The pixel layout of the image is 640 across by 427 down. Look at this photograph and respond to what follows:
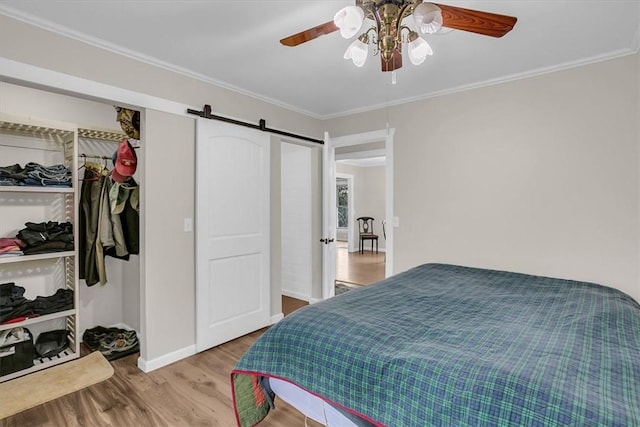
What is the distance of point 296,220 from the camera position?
14.2 ft

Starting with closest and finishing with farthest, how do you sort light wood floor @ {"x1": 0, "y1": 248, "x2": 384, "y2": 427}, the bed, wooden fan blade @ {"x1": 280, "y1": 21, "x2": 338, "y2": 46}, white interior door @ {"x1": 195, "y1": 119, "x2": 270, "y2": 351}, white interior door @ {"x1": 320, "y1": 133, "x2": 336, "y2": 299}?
the bed < wooden fan blade @ {"x1": 280, "y1": 21, "x2": 338, "y2": 46} < light wood floor @ {"x1": 0, "y1": 248, "x2": 384, "y2": 427} < white interior door @ {"x1": 195, "y1": 119, "x2": 270, "y2": 351} < white interior door @ {"x1": 320, "y1": 133, "x2": 336, "y2": 299}

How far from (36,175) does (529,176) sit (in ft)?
12.9

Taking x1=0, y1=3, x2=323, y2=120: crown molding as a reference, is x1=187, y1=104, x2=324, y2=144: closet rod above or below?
below

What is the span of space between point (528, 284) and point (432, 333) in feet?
4.11

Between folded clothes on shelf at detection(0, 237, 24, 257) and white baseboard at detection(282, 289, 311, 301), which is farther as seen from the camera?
white baseboard at detection(282, 289, 311, 301)

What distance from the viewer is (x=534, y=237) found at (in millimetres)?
2721

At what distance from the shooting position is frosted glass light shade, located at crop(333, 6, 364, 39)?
4.40 feet

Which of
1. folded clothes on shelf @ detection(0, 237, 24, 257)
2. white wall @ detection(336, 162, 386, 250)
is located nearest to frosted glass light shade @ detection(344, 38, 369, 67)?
folded clothes on shelf @ detection(0, 237, 24, 257)

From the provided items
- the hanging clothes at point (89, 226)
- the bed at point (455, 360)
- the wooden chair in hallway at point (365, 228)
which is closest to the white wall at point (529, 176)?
the bed at point (455, 360)

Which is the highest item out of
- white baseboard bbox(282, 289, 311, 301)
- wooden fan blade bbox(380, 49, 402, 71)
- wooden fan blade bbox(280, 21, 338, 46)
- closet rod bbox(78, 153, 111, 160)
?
wooden fan blade bbox(280, 21, 338, 46)

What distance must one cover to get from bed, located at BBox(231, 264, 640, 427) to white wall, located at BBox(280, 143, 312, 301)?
7.40 ft

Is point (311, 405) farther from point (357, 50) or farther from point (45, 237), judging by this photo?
point (45, 237)

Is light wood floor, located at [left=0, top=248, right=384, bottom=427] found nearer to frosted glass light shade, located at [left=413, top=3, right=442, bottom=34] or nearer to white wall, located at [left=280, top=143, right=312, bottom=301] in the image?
white wall, located at [left=280, top=143, right=312, bottom=301]

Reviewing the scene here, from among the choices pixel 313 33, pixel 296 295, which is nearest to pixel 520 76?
pixel 313 33
